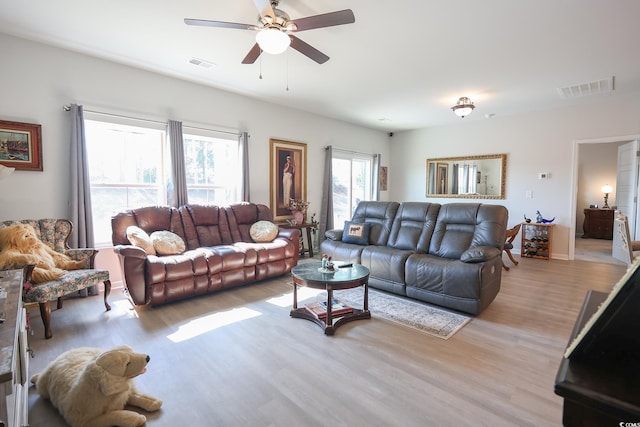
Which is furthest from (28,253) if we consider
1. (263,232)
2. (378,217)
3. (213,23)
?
(378,217)

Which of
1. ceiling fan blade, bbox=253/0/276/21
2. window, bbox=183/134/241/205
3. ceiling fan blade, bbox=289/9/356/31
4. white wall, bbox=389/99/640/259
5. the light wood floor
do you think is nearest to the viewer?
the light wood floor

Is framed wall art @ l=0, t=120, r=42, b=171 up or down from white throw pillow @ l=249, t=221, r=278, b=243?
up

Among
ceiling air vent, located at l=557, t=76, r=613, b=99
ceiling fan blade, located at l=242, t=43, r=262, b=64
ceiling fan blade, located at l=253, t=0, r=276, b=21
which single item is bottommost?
ceiling fan blade, located at l=242, t=43, r=262, b=64

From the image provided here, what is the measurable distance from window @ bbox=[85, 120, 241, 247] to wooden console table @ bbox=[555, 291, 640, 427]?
4.42 meters

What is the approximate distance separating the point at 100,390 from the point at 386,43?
3.57 meters

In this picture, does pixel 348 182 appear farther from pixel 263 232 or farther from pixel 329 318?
pixel 329 318

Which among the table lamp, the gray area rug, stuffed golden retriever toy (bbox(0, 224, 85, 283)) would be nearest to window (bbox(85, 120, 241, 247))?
stuffed golden retriever toy (bbox(0, 224, 85, 283))

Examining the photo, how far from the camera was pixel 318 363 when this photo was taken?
216cm

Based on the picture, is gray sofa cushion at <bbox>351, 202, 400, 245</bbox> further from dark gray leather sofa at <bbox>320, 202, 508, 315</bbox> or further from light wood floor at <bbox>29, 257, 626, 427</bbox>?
light wood floor at <bbox>29, 257, 626, 427</bbox>

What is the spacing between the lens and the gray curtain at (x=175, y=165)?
4082mm

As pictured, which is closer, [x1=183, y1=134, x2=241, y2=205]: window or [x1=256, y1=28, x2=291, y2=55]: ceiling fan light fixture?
[x1=256, y1=28, x2=291, y2=55]: ceiling fan light fixture

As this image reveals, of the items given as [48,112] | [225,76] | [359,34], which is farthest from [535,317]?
[48,112]

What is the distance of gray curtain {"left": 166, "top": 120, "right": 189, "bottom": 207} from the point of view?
13.4 feet

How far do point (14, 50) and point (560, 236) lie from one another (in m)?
8.02
